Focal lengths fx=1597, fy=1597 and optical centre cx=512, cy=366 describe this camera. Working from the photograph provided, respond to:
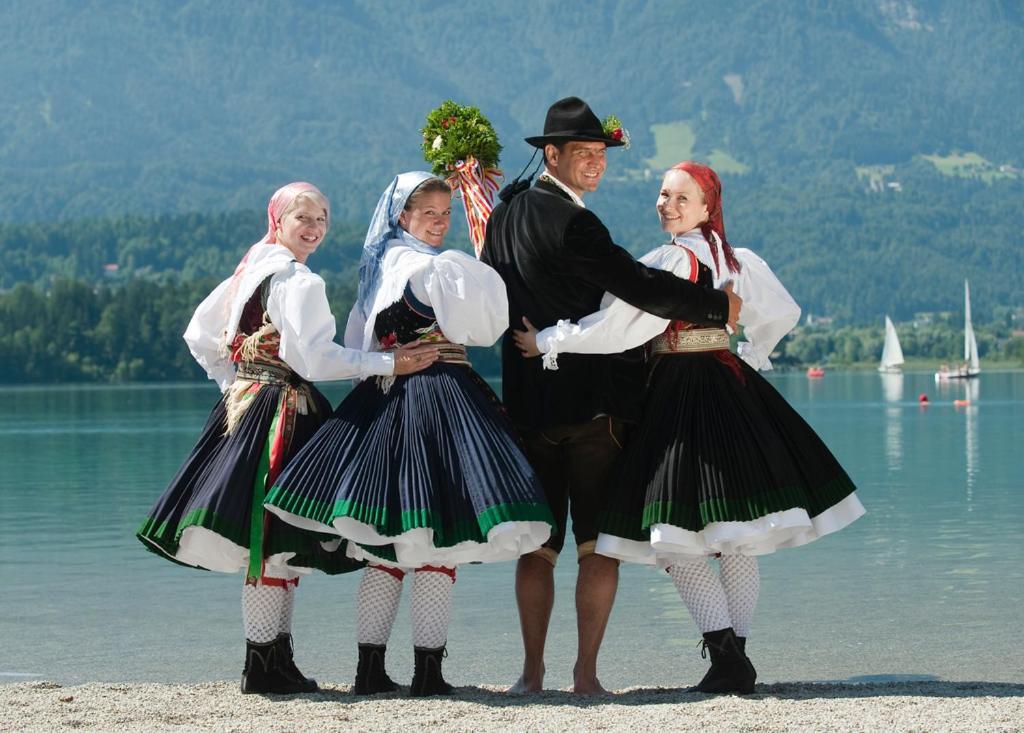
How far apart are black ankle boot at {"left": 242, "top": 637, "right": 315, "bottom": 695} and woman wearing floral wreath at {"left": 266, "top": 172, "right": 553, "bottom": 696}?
30 cm

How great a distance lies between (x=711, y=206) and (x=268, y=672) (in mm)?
2578

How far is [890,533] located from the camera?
58.2 ft

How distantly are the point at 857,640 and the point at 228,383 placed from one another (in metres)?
4.83

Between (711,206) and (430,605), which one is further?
(711,206)

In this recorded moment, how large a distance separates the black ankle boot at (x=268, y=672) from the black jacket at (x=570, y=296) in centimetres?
135

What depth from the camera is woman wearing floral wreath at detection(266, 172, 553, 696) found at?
19.3ft

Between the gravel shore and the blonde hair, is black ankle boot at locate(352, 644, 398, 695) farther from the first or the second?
the blonde hair

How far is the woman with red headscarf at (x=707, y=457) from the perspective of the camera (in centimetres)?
603

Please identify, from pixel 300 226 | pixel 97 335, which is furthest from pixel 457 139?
pixel 97 335

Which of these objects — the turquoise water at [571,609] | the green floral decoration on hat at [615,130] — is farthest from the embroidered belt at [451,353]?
the turquoise water at [571,609]

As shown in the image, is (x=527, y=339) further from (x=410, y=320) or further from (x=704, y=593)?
(x=704, y=593)

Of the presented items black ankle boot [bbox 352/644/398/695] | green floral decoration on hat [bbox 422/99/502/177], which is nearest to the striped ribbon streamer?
green floral decoration on hat [bbox 422/99/502/177]

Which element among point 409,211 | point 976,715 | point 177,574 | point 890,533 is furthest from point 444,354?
point 890,533

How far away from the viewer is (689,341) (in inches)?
246
